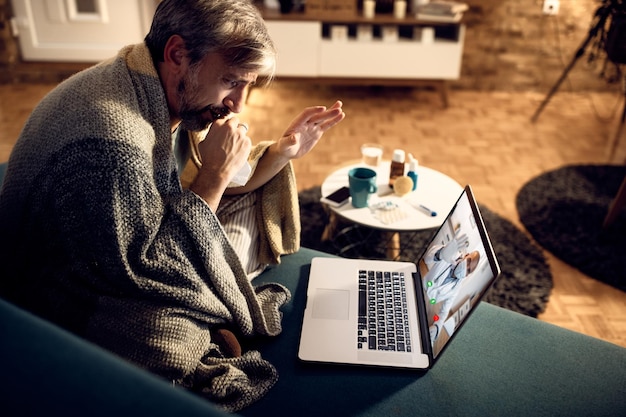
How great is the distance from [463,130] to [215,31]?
2.70 m

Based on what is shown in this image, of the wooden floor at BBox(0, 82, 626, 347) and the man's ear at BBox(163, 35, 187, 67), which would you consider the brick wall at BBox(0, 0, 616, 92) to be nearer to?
the wooden floor at BBox(0, 82, 626, 347)

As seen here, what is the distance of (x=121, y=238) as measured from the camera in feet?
3.25

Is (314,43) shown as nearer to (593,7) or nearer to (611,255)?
(593,7)

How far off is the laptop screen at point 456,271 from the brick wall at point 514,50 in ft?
10.2

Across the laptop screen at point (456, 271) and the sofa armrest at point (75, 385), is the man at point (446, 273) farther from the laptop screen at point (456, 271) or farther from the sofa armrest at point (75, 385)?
the sofa armrest at point (75, 385)

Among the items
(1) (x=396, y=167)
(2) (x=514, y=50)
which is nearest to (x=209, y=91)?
(1) (x=396, y=167)

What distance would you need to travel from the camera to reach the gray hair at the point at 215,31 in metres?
1.11

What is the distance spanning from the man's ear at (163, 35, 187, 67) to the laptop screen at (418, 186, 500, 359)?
0.68 metres

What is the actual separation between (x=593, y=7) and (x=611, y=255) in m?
2.43

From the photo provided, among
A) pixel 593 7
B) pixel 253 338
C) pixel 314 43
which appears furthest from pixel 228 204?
pixel 593 7

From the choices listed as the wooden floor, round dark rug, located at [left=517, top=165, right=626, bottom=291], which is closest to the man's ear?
the wooden floor

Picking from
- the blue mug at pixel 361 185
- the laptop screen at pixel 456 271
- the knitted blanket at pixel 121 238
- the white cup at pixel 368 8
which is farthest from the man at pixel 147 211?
the white cup at pixel 368 8

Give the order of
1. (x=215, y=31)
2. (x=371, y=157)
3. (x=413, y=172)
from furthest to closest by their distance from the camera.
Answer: (x=371, y=157) < (x=413, y=172) < (x=215, y=31)

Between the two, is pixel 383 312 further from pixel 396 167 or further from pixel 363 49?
pixel 363 49
